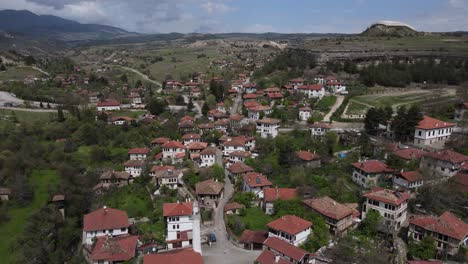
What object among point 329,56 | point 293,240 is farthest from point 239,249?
point 329,56

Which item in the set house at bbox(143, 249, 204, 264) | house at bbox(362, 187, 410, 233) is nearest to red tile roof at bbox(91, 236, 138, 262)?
house at bbox(143, 249, 204, 264)

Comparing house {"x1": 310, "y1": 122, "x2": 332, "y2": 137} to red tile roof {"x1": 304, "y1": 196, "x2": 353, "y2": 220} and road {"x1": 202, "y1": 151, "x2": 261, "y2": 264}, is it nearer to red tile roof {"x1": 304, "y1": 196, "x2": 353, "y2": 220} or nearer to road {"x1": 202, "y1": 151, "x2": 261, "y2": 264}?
red tile roof {"x1": 304, "y1": 196, "x2": 353, "y2": 220}

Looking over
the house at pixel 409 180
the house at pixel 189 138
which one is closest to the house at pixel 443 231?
the house at pixel 409 180

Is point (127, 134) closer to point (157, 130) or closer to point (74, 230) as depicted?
point (157, 130)

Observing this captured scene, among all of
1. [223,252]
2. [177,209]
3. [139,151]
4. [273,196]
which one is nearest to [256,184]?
[273,196]

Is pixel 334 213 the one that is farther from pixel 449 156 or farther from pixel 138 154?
pixel 138 154

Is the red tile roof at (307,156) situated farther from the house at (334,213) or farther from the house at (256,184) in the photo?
the house at (334,213)
